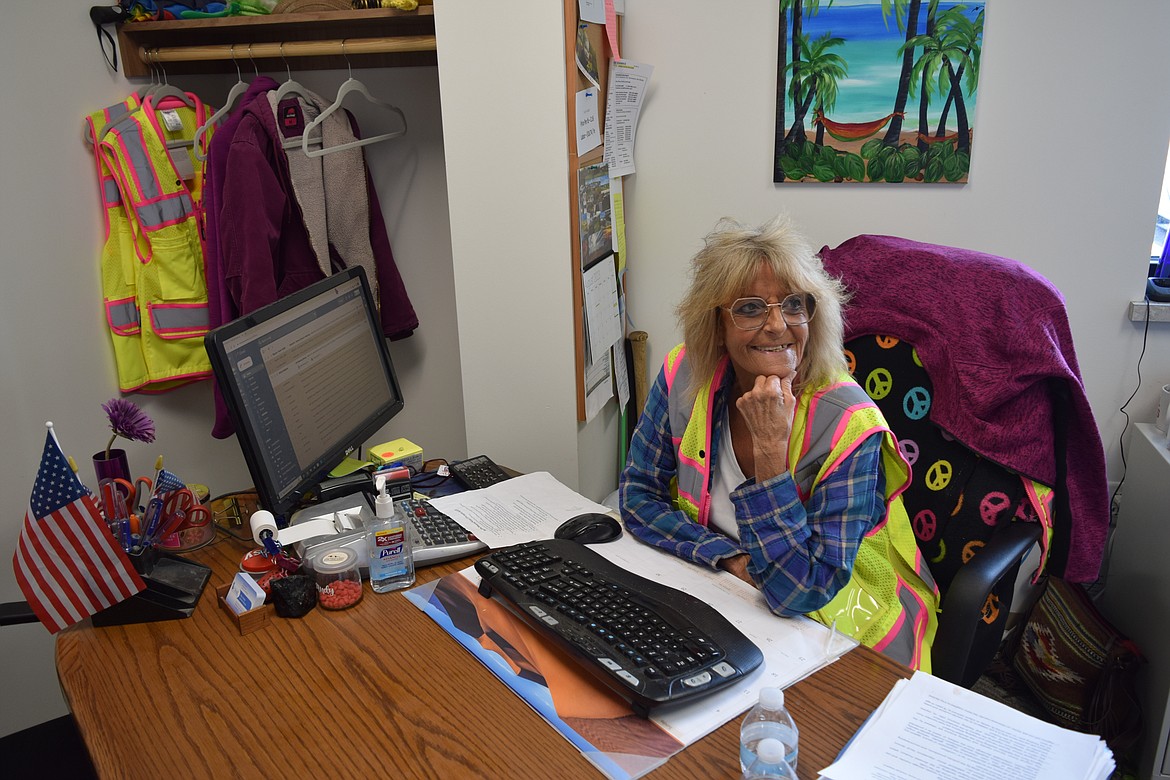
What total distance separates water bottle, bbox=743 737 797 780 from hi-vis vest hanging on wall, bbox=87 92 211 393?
2.11 meters

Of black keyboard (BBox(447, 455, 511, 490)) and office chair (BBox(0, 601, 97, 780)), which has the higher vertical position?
black keyboard (BBox(447, 455, 511, 490))

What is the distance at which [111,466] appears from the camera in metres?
1.51

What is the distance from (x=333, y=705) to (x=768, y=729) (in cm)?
55

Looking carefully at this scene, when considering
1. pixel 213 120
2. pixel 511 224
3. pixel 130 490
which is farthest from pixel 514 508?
pixel 213 120

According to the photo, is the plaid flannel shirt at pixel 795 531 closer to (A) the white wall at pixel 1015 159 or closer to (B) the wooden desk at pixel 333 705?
(B) the wooden desk at pixel 333 705

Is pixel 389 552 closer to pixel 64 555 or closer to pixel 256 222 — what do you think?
pixel 64 555

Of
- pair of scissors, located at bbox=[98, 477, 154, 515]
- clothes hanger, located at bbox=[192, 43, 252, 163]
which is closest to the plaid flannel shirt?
pair of scissors, located at bbox=[98, 477, 154, 515]

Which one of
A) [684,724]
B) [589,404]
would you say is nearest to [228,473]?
[589,404]

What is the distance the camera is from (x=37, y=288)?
2.19 metres

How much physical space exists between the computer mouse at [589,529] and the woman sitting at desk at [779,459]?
53 millimetres

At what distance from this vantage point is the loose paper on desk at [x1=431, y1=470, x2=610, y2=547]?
4.93 feet

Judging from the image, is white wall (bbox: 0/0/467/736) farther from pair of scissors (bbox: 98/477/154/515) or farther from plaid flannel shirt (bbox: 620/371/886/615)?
plaid flannel shirt (bbox: 620/371/886/615)

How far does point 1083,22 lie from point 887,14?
0.47 m

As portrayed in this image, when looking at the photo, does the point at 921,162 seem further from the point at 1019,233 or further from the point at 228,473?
the point at 228,473
